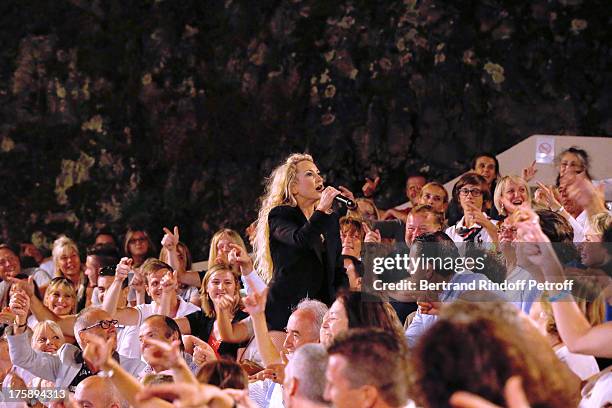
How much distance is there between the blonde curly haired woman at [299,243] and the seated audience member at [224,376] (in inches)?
67.7

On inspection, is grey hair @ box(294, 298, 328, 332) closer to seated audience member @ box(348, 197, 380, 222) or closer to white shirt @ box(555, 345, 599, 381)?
white shirt @ box(555, 345, 599, 381)

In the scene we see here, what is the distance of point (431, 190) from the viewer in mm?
5980

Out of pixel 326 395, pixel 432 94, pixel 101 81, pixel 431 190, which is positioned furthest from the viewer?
pixel 101 81

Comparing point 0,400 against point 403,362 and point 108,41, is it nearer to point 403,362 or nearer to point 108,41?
point 403,362

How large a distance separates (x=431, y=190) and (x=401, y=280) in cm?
252

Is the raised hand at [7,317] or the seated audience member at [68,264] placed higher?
the seated audience member at [68,264]

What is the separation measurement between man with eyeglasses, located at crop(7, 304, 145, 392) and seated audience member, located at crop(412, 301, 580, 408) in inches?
110

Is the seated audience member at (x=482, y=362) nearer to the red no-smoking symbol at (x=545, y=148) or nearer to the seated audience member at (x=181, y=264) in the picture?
the seated audience member at (x=181, y=264)

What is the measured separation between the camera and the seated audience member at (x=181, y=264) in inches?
237

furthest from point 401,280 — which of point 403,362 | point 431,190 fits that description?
point 431,190

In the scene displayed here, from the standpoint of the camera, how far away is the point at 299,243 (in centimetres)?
470

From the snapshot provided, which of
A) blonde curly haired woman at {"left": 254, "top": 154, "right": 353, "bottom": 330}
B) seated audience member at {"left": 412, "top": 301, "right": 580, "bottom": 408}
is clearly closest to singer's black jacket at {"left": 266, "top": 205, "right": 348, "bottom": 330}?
blonde curly haired woman at {"left": 254, "top": 154, "right": 353, "bottom": 330}

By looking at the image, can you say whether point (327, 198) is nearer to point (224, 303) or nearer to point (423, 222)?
point (224, 303)

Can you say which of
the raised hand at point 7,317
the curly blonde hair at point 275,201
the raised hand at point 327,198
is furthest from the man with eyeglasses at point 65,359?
the raised hand at point 327,198
